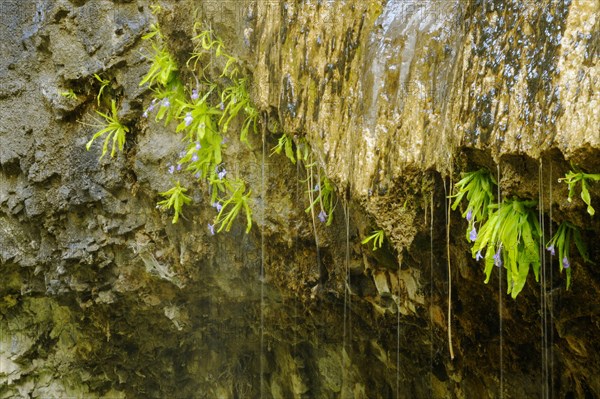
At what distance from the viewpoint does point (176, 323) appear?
5.44 metres

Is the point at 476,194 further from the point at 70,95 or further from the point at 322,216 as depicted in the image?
the point at 70,95

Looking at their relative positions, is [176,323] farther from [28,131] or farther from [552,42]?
[552,42]

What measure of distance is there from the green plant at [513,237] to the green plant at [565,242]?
8 centimetres

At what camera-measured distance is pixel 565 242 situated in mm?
2988

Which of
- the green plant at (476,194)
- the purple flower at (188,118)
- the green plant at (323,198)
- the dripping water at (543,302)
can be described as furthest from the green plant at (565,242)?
the purple flower at (188,118)

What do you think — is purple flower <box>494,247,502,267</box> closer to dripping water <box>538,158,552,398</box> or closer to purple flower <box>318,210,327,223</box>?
dripping water <box>538,158,552,398</box>

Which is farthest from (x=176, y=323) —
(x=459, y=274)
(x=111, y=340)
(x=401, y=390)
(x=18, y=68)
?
(x=459, y=274)

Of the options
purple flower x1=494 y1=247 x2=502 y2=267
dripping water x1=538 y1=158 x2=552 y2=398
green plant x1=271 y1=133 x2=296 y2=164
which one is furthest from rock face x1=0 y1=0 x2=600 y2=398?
purple flower x1=494 y1=247 x2=502 y2=267

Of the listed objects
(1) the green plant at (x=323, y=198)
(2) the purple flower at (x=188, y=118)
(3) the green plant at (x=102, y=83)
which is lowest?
(1) the green plant at (x=323, y=198)

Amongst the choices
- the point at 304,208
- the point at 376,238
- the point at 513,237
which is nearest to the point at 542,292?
the point at 513,237

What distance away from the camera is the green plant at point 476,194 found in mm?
3031

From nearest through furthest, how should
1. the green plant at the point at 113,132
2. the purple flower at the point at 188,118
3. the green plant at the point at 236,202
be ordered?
the purple flower at the point at 188,118
the green plant at the point at 236,202
the green plant at the point at 113,132

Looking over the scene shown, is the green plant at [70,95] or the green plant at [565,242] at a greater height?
the green plant at [70,95]

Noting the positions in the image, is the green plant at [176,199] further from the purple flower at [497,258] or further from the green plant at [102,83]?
the purple flower at [497,258]
